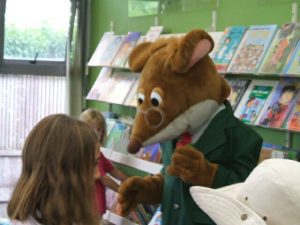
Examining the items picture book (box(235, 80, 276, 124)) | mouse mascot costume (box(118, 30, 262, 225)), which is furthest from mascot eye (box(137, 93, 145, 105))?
picture book (box(235, 80, 276, 124))

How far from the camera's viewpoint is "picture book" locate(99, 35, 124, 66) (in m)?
4.30

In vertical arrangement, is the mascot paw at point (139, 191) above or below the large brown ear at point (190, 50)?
below

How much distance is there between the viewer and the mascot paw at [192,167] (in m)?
2.05

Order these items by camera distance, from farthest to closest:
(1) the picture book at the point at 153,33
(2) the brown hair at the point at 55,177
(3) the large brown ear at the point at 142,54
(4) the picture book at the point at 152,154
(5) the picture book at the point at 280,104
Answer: (1) the picture book at the point at 153,33 → (4) the picture book at the point at 152,154 → (5) the picture book at the point at 280,104 → (3) the large brown ear at the point at 142,54 → (2) the brown hair at the point at 55,177

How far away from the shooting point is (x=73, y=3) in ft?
16.4

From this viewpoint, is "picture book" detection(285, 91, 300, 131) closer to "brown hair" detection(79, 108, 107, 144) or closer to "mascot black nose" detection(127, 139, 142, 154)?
"mascot black nose" detection(127, 139, 142, 154)

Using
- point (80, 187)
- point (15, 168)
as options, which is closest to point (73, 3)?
point (15, 168)

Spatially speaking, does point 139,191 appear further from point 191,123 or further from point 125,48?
point 125,48

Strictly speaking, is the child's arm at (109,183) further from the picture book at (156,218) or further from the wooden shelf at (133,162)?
the picture book at (156,218)

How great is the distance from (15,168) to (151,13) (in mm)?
2148

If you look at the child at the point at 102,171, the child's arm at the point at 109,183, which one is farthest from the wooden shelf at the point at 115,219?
the child's arm at the point at 109,183

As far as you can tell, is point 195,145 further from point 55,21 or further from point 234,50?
point 55,21

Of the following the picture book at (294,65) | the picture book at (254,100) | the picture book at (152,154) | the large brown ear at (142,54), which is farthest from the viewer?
the picture book at (152,154)

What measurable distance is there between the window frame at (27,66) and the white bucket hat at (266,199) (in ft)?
13.1
